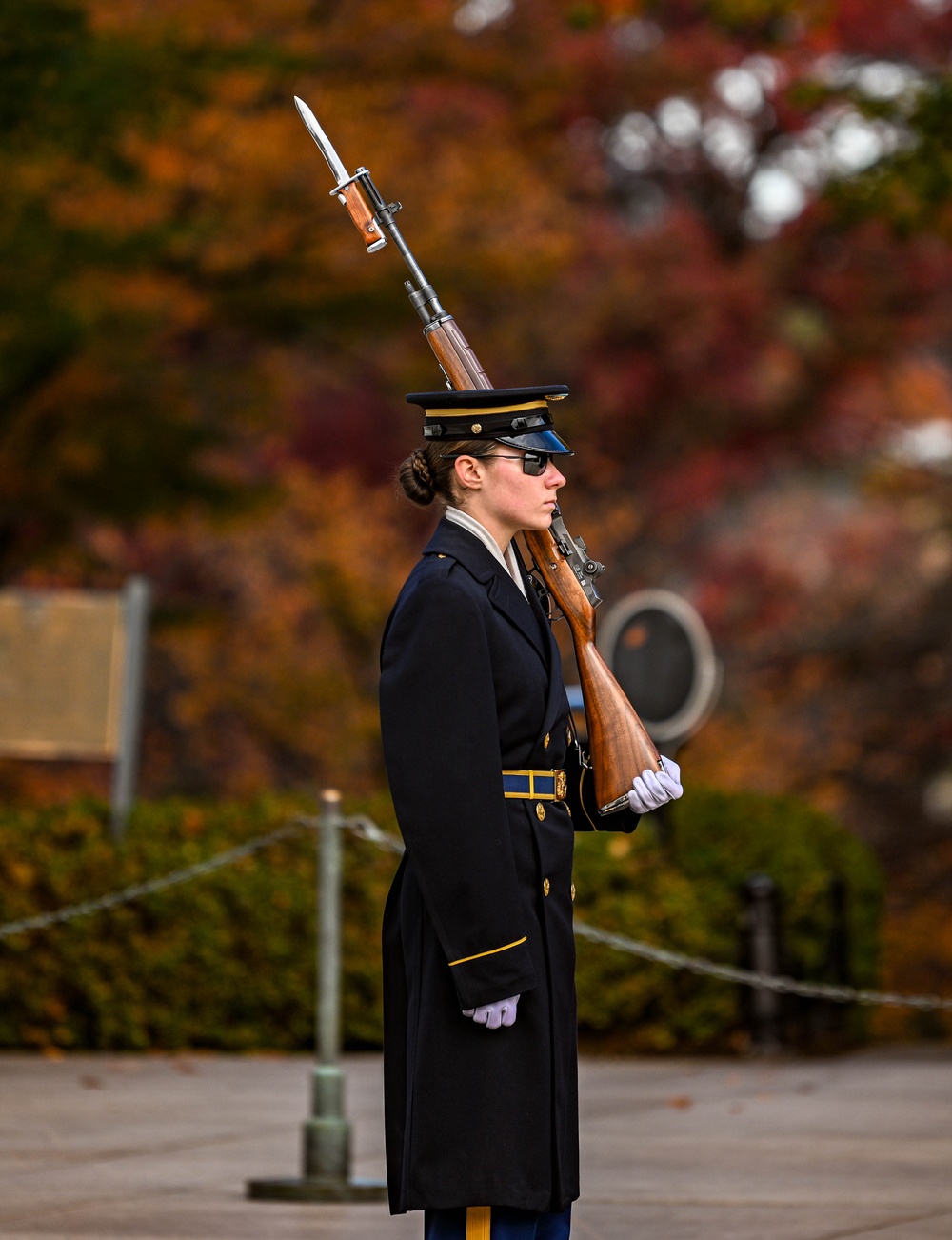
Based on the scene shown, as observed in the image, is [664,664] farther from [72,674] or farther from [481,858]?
[481,858]

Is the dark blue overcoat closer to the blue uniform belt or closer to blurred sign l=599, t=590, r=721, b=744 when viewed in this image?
the blue uniform belt

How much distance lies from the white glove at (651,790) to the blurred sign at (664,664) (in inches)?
269

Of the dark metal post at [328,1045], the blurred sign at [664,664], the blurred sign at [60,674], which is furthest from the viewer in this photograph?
the blurred sign at [664,664]

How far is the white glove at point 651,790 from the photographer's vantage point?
4.25 metres

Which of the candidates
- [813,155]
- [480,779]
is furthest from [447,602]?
[813,155]

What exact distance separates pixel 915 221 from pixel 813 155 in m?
9.40

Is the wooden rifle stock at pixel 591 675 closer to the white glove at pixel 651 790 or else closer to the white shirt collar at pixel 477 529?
Result: the white glove at pixel 651 790

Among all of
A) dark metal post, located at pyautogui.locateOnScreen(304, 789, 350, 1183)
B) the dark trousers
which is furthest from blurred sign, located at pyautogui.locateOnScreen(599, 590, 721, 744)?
the dark trousers

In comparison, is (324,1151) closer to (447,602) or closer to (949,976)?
(447,602)

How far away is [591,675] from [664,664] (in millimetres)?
7009

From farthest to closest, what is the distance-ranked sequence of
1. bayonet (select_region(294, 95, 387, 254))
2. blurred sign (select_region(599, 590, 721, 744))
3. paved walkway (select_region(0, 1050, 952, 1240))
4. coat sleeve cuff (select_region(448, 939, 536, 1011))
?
blurred sign (select_region(599, 590, 721, 744)) < paved walkway (select_region(0, 1050, 952, 1240)) < bayonet (select_region(294, 95, 387, 254)) < coat sleeve cuff (select_region(448, 939, 536, 1011))

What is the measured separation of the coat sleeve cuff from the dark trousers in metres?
0.41

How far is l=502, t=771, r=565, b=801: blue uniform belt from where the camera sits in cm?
412

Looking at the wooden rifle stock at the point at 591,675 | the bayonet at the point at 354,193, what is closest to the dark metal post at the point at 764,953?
the wooden rifle stock at the point at 591,675
